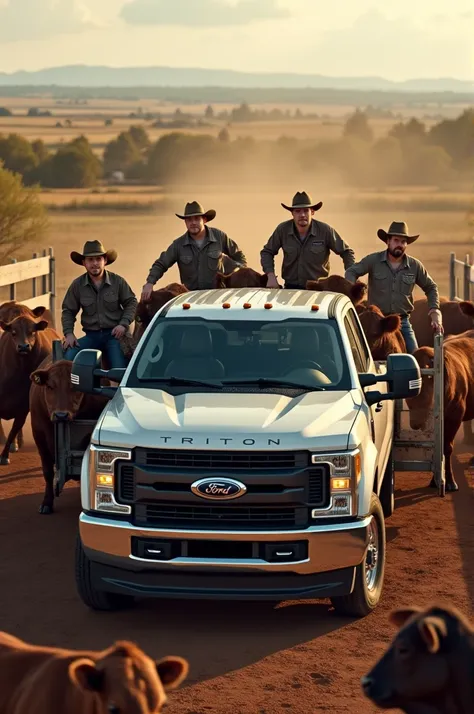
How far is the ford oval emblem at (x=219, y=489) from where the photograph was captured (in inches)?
348

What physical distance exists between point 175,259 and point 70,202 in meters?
122

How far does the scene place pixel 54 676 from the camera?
5.76m

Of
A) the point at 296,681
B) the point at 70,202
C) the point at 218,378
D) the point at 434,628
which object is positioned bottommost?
the point at 296,681

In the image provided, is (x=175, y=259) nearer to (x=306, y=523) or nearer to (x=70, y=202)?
(x=306, y=523)

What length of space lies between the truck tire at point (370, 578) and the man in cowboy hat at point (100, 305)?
14.5 ft

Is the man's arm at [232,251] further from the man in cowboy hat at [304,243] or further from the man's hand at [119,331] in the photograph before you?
the man's hand at [119,331]

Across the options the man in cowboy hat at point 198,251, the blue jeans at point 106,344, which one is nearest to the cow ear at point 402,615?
the blue jeans at point 106,344

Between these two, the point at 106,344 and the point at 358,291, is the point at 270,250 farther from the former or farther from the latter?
the point at 106,344

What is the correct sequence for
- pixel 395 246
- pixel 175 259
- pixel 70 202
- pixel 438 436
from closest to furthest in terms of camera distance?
pixel 438 436, pixel 395 246, pixel 175 259, pixel 70 202

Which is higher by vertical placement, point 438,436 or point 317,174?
point 317,174

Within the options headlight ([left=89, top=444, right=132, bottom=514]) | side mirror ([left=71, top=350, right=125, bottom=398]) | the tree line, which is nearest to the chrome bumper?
headlight ([left=89, top=444, right=132, bottom=514])

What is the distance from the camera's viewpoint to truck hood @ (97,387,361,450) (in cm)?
894

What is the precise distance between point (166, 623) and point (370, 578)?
1.33 metres

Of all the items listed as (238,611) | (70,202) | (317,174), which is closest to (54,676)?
(238,611)
